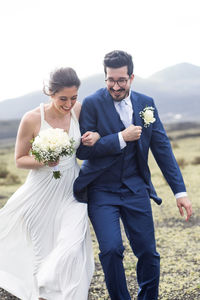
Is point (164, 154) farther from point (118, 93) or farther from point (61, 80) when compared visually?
point (61, 80)

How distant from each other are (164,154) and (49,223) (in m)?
1.35

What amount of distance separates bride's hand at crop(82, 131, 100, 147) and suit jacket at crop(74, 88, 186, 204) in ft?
0.14

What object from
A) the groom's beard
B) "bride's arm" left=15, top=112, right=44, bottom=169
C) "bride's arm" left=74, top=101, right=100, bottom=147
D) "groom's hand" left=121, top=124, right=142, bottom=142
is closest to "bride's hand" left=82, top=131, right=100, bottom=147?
"bride's arm" left=74, top=101, right=100, bottom=147

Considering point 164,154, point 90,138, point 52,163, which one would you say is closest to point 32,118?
point 52,163

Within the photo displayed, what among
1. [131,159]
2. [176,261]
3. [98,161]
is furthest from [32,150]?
[176,261]

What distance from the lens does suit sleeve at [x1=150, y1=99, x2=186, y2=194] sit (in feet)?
14.9

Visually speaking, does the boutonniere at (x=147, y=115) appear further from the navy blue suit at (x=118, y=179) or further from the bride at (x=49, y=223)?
the bride at (x=49, y=223)

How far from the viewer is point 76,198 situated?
4441 millimetres

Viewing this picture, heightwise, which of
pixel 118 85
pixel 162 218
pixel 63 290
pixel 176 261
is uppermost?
pixel 118 85

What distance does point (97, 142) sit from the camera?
13.8 ft

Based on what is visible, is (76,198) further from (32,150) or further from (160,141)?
(160,141)

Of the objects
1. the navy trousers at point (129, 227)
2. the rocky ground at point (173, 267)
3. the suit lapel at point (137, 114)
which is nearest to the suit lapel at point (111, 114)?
the suit lapel at point (137, 114)

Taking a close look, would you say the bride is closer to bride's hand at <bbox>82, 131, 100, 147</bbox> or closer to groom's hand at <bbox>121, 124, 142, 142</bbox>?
bride's hand at <bbox>82, 131, 100, 147</bbox>

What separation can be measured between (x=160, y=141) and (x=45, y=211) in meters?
1.36
